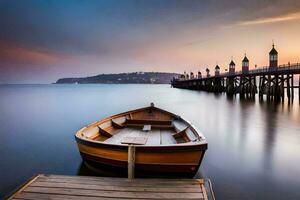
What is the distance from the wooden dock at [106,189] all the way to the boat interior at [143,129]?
1228 mm

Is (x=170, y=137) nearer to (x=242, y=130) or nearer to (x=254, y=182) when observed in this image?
(x=254, y=182)

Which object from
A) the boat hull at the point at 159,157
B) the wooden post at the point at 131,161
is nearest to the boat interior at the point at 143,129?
the wooden post at the point at 131,161

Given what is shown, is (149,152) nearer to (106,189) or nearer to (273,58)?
(106,189)

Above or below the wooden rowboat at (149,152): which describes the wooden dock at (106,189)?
below

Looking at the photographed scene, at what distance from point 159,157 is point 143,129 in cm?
387

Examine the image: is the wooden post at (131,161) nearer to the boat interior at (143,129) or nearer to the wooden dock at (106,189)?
the boat interior at (143,129)

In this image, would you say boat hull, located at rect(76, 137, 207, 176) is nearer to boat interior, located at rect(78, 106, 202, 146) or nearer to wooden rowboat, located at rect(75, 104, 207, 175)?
wooden rowboat, located at rect(75, 104, 207, 175)

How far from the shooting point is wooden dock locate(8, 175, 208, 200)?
443 centimetres

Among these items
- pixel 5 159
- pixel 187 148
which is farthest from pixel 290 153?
pixel 5 159

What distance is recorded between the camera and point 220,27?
96.7ft

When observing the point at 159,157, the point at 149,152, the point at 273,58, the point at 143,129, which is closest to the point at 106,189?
the point at 149,152

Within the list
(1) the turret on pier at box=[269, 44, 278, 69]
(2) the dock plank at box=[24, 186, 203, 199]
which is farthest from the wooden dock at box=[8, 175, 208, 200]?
(1) the turret on pier at box=[269, 44, 278, 69]

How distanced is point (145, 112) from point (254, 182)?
22.0 feet

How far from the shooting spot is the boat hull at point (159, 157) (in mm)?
5469
